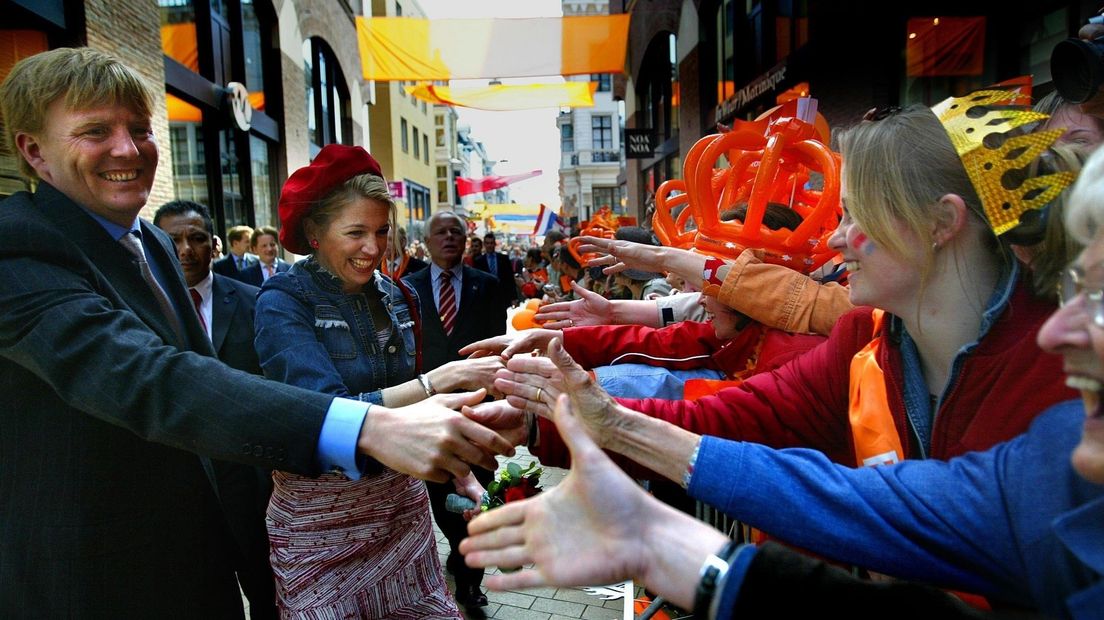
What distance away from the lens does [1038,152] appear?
138 centimetres

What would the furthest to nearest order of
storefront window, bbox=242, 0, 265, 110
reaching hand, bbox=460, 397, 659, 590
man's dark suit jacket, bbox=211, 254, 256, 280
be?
storefront window, bbox=242, 0, 265, 110 < man's dark suit jacket, bbox=211, 254, 256, 280 < reaching hand, bbox=460, 397, 659, 590

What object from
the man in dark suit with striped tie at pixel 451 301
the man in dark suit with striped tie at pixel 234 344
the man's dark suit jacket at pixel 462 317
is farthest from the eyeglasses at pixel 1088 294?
the man's dark suit jacket at pixel 462 317

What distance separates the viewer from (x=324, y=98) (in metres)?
17.9

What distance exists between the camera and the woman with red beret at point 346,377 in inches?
83.4

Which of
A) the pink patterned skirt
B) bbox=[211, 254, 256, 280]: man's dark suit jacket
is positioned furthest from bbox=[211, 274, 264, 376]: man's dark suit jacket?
bbox=[211, 254, 256, 280]: man's dark suit jacket

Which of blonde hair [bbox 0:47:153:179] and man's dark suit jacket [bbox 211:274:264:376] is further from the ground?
blonde hair [bbox 0:47:153:179]

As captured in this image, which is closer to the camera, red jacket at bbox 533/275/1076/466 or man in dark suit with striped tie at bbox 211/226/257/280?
red jacket at bbox 533/275/1076/466

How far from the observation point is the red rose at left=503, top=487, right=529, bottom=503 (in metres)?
2.08

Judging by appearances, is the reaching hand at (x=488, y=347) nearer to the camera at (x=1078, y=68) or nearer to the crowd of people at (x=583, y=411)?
the crowd of people at (x=583, y=411)

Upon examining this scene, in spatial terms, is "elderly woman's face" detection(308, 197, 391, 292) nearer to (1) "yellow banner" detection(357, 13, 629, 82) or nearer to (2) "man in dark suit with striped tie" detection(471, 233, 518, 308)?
(2) "man in dark suit with striped tie" detection(471, 233, 518, 308)

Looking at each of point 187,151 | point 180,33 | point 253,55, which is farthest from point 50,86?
point 253,55

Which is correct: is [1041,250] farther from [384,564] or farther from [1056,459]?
[384,564]

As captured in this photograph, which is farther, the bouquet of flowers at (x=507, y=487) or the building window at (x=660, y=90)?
the building window at (x=660, y=90)

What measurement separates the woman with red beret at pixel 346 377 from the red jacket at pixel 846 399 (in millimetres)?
615
